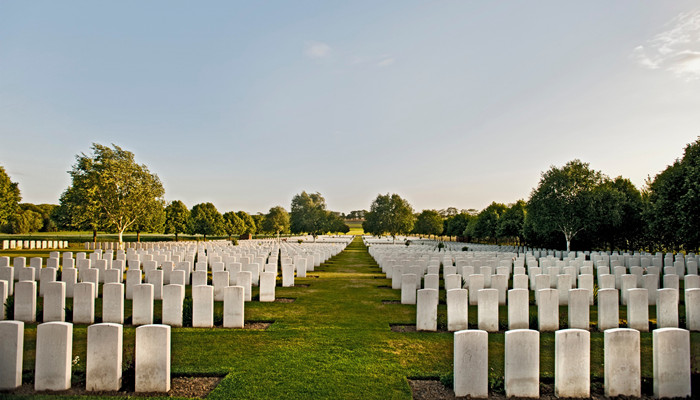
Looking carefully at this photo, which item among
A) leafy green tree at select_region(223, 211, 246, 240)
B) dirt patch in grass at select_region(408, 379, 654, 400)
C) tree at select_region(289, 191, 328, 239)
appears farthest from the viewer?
tree at select_region(289, 191, 328, 239)

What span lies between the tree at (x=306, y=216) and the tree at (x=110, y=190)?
57870mm

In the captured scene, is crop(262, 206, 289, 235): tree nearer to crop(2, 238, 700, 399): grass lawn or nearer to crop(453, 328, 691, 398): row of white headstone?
crop(2, 238, 700, 399): grass lawn

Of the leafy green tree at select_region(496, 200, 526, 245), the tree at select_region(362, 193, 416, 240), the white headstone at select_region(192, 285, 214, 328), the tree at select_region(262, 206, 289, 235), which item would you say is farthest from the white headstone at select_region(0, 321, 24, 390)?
the tree at select_region(262, 206, 289, 235)

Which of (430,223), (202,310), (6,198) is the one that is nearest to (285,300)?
(202,310)

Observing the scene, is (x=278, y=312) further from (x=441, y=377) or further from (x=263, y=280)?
(x=441, y=377)

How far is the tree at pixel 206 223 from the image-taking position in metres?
61.0

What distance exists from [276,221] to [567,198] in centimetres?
5637

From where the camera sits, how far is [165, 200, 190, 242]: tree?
5975cm

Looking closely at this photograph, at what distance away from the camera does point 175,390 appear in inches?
207

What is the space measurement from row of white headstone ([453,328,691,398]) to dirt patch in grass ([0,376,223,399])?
3293 millimetres

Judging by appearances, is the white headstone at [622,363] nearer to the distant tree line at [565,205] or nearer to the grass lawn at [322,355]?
the grass lawn at [322,355]

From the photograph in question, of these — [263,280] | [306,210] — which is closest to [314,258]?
[263,280]

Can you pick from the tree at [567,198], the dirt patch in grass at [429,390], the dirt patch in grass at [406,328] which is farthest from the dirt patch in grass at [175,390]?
the tree at [567,198]

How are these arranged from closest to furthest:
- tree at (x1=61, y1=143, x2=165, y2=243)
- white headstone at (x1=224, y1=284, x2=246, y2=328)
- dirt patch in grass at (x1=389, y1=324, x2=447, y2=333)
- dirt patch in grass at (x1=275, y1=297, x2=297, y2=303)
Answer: dirt patch in grass at (x1=389, y1=324, x2=447, y2=333), white headstone at (x1=224, y1=284, x2=246, y2=328), dirt patch in grass at (x1=275, y1=297, x2=297, y2=303), tree at (x1=61, y1=143, x2=165, y2=243)
